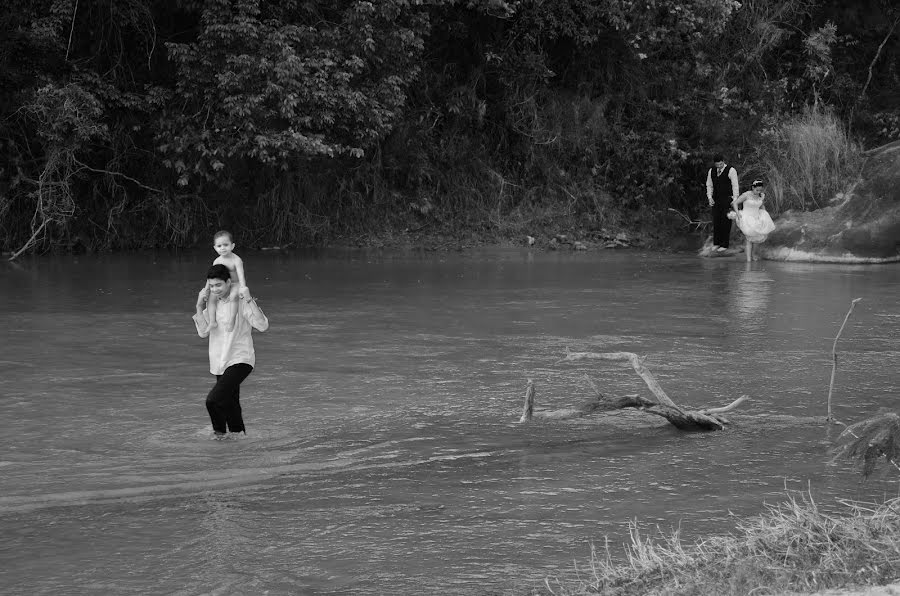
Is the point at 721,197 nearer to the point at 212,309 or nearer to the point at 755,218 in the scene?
the point at 755,218

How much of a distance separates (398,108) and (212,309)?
1426 centimetres

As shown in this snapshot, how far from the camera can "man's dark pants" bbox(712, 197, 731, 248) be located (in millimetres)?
20859

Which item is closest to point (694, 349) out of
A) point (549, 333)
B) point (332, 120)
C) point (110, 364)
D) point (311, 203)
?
point (549, 333)

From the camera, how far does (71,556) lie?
221 inches

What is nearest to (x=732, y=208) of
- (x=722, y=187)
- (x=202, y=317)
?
(x=722, y=187)

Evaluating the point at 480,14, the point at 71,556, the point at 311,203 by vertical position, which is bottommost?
the point at 71,556

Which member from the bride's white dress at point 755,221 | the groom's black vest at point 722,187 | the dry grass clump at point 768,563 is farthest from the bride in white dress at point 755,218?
the dry grass clump at point 768,563

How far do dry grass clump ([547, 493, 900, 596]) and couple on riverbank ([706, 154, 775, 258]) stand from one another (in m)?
14.6

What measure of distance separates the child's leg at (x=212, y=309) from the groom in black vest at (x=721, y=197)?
47.2 ft

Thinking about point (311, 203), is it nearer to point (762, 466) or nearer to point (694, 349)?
point (694, 349)

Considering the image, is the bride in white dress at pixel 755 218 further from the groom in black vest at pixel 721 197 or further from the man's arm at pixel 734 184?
the groom in black vest at pixel 721 197

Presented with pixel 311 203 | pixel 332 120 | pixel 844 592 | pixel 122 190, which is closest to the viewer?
pixel 844 592

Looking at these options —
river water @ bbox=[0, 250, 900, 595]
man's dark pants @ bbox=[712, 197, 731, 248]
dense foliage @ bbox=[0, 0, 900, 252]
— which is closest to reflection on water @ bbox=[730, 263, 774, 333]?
river water @ bbox=[0, 250, 900, 595]

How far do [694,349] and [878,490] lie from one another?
469cm
